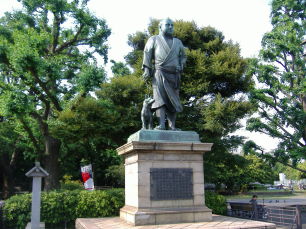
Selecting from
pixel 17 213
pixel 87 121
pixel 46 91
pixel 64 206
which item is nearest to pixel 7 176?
pixel 46 91

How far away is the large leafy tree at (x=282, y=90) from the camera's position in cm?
1802

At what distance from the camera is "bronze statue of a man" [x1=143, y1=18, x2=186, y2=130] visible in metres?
8.85

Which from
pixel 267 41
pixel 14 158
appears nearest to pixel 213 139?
pixel 267 41

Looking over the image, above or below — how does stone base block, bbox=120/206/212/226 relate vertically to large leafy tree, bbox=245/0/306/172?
below

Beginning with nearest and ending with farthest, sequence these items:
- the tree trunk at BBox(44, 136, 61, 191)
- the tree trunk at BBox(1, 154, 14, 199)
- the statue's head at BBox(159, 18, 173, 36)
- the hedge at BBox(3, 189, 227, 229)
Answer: the statue's head at BBox(159, 18, 173, 36), the hedge at BBox(3, 189, 227, 229), the tree trunk at BBox(44, 136, 61, 191), the tree trunk at BBox(1, 154, 14, 199)

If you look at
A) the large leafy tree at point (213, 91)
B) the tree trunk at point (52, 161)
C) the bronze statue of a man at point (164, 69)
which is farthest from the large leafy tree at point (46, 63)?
the bronze statue of a man at point (164, 69)

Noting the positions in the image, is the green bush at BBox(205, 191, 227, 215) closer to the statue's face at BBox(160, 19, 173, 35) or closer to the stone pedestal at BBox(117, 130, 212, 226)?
the stone pedestal at BBox(117, 130, 212, 226)

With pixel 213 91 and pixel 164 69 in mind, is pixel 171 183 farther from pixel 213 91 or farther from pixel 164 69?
pixel 213 91

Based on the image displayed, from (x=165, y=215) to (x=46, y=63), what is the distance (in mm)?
10653

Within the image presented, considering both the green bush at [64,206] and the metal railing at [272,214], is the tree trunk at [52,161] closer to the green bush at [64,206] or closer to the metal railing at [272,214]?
the green bush at [64,206]

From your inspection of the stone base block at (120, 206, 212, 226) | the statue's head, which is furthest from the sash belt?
the stone base block at (120, 206, 212, 226)

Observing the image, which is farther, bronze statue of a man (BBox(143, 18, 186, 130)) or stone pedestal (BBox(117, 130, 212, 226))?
bronze statue of a man (BBox(143, 18, 186, 130))

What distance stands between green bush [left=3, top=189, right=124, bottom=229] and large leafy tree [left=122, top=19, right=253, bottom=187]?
202 inches

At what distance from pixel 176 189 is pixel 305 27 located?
15.7 meters
